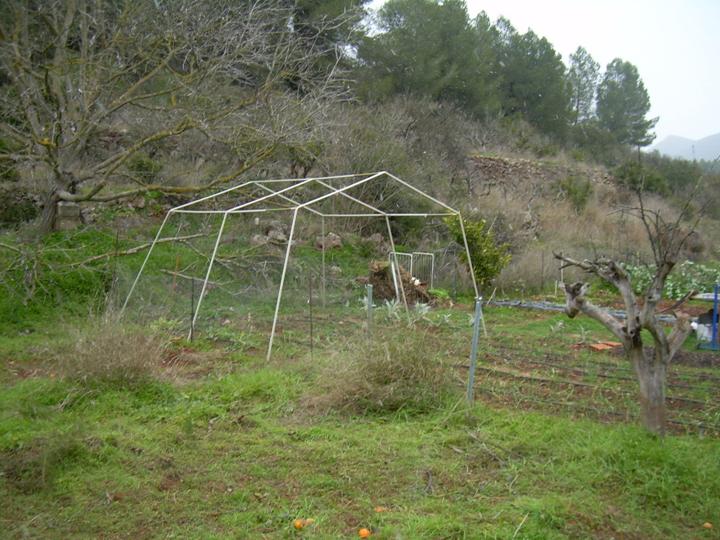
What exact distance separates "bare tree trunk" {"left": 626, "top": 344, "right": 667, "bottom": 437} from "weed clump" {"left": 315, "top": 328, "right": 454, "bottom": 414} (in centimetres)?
144

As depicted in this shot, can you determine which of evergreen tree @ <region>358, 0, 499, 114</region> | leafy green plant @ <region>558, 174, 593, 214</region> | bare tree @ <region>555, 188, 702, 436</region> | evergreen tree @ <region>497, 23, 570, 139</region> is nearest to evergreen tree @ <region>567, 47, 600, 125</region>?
evergreen tree @ <region>497, 23, 570, 139</region>

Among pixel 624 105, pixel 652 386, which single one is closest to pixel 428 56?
pixel 624 105

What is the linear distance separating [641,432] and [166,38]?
7.67m

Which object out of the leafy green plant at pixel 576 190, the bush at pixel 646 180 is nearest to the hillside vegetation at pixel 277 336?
the leafy green plant at pixel 576 190

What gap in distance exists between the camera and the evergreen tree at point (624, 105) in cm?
3262

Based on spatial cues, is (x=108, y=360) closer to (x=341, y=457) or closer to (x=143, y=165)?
(x=341, y=457)

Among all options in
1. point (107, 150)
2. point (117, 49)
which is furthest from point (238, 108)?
point (107, 150)

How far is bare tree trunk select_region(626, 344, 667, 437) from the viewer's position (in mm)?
3666

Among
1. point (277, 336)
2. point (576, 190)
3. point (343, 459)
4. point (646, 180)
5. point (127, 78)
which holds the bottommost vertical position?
point (277, 336)

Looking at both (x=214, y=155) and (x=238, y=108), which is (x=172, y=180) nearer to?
(x=214, y=155)

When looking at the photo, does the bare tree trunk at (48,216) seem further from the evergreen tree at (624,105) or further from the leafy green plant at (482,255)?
the evergreen tree at (624,105)

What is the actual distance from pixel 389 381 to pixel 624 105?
3270cm

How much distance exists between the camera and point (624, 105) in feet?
108

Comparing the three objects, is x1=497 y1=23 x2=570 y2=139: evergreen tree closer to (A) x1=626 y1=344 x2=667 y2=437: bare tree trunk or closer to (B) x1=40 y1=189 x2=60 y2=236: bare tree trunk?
(B) x1=40 y1=189 x2=60 y2=236: bare tree trunk
